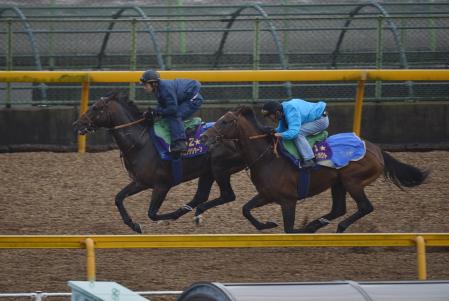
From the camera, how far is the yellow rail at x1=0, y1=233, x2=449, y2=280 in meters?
8.56

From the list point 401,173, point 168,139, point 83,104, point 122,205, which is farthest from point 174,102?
point 83,104

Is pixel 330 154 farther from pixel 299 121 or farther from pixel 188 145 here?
pixel 188 145

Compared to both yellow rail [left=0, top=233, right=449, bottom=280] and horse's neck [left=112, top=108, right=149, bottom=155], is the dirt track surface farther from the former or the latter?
yellow rail [left=0, top=233, right=449, bottom=280]

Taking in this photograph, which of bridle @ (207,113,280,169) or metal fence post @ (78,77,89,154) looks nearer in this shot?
bridle @ (207,113,280,169)

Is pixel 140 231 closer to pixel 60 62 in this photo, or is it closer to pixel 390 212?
pixel 390 212

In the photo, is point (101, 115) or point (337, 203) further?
point (101, 115)

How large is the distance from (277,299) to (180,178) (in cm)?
675

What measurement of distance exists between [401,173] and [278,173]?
60.6 inches

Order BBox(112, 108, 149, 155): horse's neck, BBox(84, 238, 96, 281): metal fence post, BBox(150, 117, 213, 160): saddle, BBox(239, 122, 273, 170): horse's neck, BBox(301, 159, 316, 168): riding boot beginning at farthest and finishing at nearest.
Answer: BBox(112, 108, 149, 155): horse's neck
BBox(150, 117, 213, 160): saddle
BBox(239, 122, 273, 170): horse's neck
BBox(301, 159, 316, 168): riding boot
BBox(84, 238, 96, 281): metal fence post

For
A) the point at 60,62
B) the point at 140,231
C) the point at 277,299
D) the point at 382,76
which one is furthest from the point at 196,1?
the point at 277,299

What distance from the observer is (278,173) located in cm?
1173

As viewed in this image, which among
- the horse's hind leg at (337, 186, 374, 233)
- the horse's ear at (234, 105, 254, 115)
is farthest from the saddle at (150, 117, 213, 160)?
the horse's hind leg at (337, 186, 374, 233)

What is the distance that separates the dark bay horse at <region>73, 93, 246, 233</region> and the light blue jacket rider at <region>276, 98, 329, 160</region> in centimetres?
89

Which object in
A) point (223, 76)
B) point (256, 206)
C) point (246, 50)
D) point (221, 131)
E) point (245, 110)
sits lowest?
point (256, 206)
